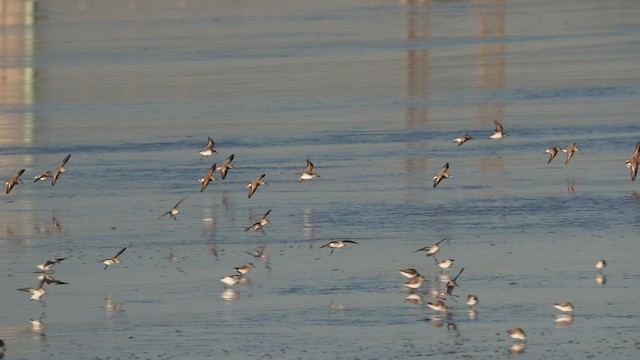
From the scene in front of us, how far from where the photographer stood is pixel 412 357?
15328mm

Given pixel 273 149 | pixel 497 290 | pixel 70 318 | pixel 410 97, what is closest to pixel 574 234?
pixel 497 290

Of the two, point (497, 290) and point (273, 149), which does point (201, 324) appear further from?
point (273, 149)

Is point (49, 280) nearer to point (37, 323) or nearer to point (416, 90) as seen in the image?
point (37, 323)

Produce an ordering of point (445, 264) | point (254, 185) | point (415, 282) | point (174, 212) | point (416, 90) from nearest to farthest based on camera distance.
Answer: point (415, 282), point (445, 264), point (174, 212), point (254, 185), point (416, 90)

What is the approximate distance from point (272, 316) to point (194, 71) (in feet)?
94.0

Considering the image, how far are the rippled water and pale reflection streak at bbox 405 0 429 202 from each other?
0.10 m

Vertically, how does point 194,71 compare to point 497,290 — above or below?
above

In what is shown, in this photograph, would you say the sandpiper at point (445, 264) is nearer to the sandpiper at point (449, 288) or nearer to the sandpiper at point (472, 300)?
the sandpiper at point (449, 288)

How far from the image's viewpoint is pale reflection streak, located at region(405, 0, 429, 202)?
1015 inches

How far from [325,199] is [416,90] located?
14.3m

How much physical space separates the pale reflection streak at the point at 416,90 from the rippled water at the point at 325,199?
10 cm

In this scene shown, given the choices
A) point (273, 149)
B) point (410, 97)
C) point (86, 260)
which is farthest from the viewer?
point (410, 97)

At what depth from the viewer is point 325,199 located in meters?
24.2

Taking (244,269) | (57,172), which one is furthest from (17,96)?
(244,269)
